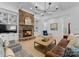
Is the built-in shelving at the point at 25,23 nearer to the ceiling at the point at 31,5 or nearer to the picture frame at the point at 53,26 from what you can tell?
the ceiling at the point at 31,5

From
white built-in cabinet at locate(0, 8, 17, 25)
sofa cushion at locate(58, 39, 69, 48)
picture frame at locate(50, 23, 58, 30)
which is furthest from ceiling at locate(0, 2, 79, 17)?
sofa cushion at locate(58, 39, 69, 48)

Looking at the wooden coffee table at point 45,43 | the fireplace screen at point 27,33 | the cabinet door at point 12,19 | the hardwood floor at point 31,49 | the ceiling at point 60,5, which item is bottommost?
the hardwood floor at point 31,49

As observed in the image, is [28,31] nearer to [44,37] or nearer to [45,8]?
[44,37]

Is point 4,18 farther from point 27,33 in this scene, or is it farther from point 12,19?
point 27,33

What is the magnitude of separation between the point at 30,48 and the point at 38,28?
1.30 feet

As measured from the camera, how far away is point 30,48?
1961 mm

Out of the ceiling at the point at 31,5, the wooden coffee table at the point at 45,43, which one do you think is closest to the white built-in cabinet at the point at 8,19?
the ceiling at the point at 31,5

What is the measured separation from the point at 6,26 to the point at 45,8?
79cm

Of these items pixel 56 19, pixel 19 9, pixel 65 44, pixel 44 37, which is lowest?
pixel 65 44

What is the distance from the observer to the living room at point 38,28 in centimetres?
192

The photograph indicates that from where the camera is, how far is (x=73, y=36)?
1930 millimetres

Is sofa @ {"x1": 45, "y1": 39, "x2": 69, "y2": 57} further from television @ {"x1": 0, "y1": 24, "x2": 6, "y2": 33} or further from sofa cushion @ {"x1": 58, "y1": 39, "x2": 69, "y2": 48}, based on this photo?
television @ {"x1": 0, "y1": 24, "x2": 6, "y2": 33}

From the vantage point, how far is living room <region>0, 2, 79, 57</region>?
1.92 m

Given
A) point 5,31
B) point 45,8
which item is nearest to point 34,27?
point 45,8
